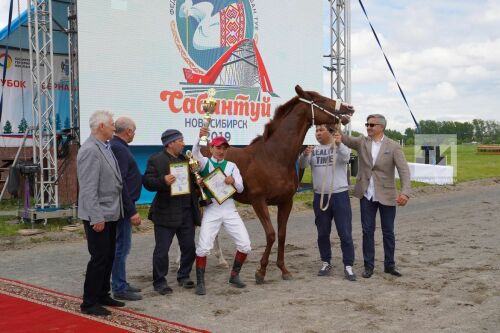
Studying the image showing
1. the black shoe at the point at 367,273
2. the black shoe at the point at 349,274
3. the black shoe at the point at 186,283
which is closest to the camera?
the black shoe at the point at 186,283

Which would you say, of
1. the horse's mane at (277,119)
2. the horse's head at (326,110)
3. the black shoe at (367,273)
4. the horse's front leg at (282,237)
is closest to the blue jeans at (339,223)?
the black shoe at (367,273)

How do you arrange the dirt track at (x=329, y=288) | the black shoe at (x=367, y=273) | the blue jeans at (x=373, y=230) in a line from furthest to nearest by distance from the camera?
1. the blue jeans at (x=373, y=230)
2. the black shoe at (x=367, y=273)
3. the dirt track at (x=329, y=288)

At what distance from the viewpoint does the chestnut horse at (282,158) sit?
5742 mm

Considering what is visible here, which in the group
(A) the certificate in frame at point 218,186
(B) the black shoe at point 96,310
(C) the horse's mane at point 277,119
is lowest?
(B) the black shoe at point 96,310

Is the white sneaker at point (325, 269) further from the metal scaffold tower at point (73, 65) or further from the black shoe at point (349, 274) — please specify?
the metal scaffold tower at point (73, 65)

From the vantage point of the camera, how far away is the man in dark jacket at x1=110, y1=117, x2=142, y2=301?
497cm

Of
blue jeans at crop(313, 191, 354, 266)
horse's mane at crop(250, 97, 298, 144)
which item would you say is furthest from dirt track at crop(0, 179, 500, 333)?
horse's mane at crop(250, 97, 298, 144)

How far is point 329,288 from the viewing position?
17.6ft

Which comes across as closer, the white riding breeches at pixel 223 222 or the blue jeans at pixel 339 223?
the white riding breeches at pixel 223 222

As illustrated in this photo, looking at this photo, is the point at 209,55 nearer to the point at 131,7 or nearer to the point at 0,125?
the point at 131,7

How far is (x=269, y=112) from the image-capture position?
1390cm

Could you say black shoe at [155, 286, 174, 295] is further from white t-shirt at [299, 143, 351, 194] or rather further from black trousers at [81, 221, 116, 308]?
white t-shirt at [299, 143, 351, 194]

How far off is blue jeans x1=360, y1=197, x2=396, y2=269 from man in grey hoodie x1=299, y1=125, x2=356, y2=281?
21cm

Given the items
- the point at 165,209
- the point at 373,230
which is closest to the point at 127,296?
the point at 165,209
